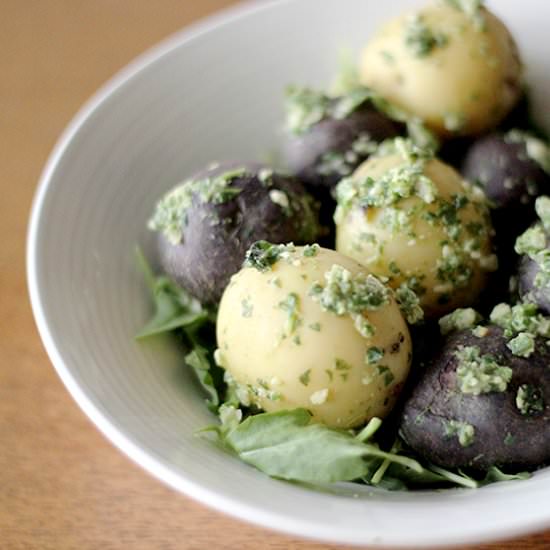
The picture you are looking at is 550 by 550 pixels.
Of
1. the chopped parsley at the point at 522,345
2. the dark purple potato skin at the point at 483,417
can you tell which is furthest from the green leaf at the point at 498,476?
the chopped parsley at the point at 522,345

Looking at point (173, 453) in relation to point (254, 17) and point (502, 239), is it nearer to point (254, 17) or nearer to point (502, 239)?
point (502, 239)

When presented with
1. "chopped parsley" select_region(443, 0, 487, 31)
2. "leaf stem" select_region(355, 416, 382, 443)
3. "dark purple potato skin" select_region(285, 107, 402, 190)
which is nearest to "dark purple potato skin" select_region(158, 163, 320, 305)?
"dark purple potato skin" select_region(285, 107, 402, 190)

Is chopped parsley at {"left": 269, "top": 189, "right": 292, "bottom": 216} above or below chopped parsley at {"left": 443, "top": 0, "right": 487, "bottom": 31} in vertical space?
below

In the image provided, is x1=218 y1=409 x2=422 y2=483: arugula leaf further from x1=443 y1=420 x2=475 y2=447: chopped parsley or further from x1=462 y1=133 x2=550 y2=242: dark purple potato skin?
x1=462 y1=133 x2=550 y2=242: dark purple potato skin

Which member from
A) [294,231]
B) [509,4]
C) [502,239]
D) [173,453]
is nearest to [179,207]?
[294,231]

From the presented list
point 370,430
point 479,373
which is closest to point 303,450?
point 370,430

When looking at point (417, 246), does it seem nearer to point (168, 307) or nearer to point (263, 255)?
point (263, 255)
